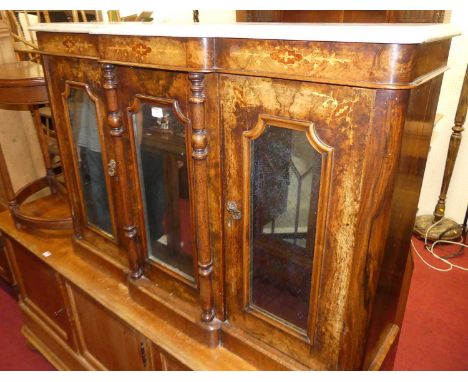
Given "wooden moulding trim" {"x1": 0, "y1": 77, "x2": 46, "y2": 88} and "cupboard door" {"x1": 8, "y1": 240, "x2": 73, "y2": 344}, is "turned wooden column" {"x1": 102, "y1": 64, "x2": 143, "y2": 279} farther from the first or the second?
"wooden moulding trim" {"x1": 0, "y1": 77, "x2": 46, "y2": 88}

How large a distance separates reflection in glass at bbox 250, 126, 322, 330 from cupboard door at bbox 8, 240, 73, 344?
112 centimetres

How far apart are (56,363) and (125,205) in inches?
50.8

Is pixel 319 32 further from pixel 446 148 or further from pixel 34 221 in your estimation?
pixel 446 148

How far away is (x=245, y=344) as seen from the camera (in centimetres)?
123

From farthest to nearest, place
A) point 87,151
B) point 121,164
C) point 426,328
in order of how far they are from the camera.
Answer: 1. point 426,328
2. point 87,151
3. point 121,164

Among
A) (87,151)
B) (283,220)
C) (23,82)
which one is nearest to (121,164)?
(87,151)

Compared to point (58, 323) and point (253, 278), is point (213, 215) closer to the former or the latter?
point (253, 278)

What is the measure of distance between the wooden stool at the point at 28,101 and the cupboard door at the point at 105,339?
427 millimetres

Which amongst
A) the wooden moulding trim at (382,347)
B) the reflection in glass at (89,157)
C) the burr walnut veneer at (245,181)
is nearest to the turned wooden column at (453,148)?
the burr walnut veneer at (245,181)

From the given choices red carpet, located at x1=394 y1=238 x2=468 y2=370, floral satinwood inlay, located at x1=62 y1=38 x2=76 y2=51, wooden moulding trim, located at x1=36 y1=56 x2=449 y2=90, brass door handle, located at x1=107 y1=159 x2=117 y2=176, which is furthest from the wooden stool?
red carpet, located at x1=394 y1=238 x2=468 y2=370

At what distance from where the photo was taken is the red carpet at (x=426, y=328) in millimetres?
1943

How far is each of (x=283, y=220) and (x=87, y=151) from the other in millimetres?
903

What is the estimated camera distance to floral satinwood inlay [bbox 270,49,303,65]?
0.82 meters

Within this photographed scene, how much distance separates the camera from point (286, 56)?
2.72 feet
